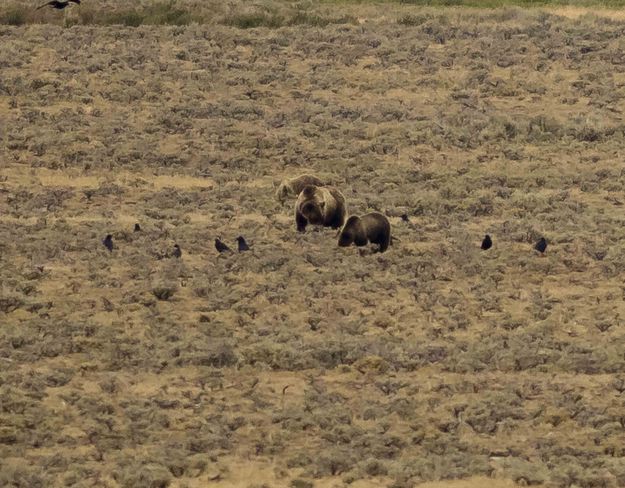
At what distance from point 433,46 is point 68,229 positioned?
1251cm

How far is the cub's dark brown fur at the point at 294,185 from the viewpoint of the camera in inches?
858

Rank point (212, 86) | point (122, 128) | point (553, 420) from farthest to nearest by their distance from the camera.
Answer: point (212, 86), point (122, 128), point (553, 420)

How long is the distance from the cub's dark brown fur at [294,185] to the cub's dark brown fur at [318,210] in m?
1.47

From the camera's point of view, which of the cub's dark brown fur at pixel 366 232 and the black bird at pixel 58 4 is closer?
the cub's dark brown fur at pixel 366 232

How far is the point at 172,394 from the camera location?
14.5 metres

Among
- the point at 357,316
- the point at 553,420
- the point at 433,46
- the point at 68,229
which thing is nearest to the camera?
the point at 553,420

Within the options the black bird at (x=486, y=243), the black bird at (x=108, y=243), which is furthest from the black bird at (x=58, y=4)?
the black bird at (x=486, y=243)

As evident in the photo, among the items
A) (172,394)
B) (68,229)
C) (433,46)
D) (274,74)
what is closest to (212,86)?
(274,74)

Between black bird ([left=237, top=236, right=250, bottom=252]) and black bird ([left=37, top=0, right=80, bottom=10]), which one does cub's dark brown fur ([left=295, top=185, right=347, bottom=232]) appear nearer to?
black bird ([left=237, top=236, right=250, bottom=252])

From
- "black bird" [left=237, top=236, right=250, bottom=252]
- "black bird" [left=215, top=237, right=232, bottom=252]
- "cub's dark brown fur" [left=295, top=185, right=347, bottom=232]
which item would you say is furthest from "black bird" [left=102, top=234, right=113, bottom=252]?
"cub's dark brown fur" [left=295, top=185, right=347, bottom=232]

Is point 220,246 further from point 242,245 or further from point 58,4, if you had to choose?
point 58,4

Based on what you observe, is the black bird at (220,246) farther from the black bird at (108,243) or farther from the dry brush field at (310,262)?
the black bird at (108,243)

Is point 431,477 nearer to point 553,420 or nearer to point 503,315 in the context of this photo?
point 553,420

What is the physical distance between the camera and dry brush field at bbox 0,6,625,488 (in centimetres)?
1351
